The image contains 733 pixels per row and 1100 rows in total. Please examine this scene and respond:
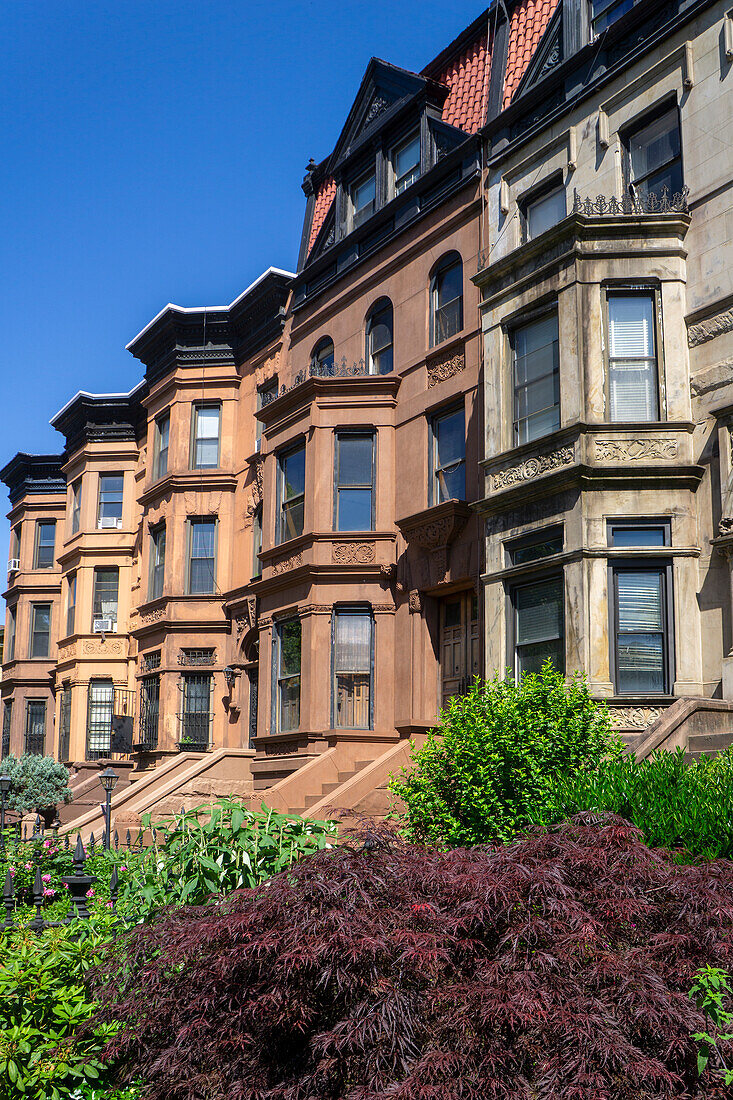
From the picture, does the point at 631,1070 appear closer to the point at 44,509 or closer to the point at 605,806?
the point at 605,806

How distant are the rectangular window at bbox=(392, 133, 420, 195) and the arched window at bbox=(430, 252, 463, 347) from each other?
7.99 ft

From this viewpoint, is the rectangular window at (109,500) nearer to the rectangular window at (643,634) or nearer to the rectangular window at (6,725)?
the rectangular window at (6,725)

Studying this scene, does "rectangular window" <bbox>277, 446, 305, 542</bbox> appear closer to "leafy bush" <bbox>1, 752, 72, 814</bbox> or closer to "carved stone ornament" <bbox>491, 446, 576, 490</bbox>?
"carved stone ornament" <bbox>491, 446, 576, 490</bbox>

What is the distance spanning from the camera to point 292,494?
75.3 feet

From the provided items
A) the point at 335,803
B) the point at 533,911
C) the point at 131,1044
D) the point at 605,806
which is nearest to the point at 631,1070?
the point at 533,911

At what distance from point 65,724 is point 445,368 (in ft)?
64.9

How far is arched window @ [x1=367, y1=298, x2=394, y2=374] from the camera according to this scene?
22625 millimetres

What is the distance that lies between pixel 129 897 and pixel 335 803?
8595 mm

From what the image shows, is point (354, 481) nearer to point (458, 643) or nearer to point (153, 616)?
point (458, 643)

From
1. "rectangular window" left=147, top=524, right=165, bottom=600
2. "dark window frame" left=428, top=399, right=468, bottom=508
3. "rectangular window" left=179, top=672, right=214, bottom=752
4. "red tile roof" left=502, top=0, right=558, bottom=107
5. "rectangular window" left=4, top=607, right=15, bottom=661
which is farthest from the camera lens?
"rectangular window" left=4, top=607, right=15, bottom=661

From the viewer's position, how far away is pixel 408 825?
13.3 m

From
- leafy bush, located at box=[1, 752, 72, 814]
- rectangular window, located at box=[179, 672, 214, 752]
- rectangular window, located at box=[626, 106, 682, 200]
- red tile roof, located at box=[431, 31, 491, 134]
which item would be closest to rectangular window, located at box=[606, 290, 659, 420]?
rectangular window, located at box=[626, 106, 682, 200]

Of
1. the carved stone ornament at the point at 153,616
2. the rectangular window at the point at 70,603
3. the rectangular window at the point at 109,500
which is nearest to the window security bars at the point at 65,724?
the rectangular window at the point at 70,603

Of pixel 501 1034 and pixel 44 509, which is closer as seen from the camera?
pixel 501 1034
